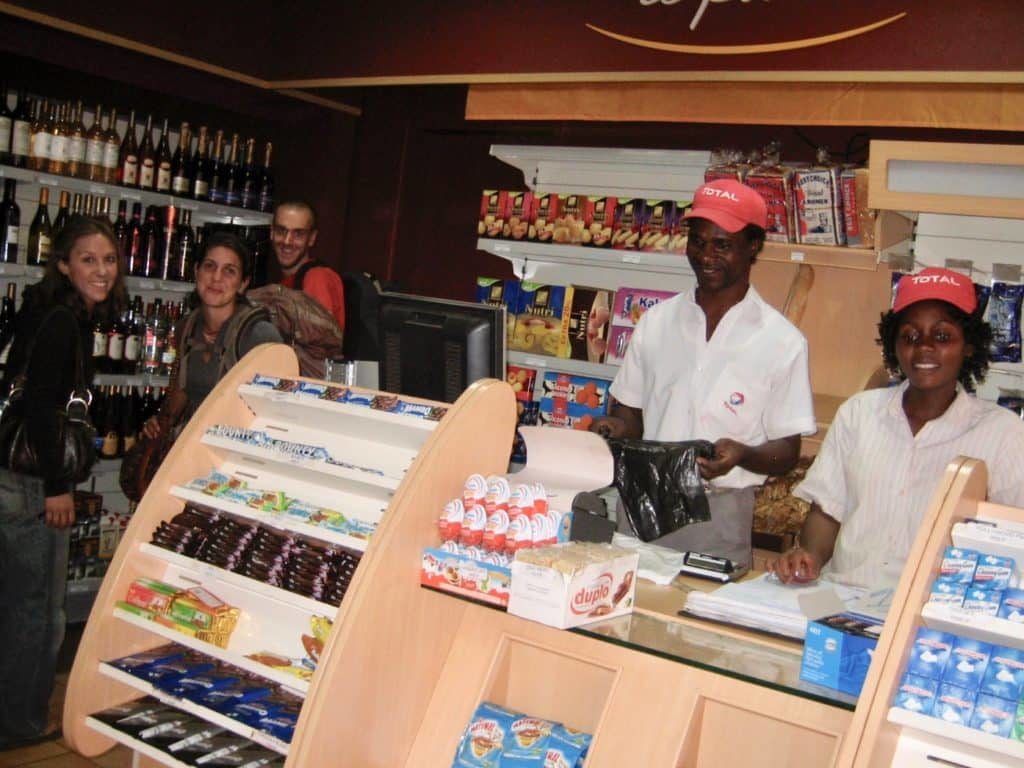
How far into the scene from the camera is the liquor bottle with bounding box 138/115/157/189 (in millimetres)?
5652

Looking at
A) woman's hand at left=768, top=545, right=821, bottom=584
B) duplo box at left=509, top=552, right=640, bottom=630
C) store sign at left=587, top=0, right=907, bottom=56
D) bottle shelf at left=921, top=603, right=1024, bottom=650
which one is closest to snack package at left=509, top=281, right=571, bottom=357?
store sign at left=587, top=0, right=907, bottom=56

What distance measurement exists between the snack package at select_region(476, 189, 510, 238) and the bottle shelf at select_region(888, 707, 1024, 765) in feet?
12.4

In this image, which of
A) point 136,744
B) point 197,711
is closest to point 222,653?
point 197,711

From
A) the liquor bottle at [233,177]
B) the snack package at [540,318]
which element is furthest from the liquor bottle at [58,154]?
the snack package at [540,318]

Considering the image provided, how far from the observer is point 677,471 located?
287 centimetres

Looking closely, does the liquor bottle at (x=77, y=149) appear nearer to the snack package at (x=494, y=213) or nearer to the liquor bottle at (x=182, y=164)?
the liquor bottle at (x=182, y=164)

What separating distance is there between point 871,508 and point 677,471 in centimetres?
49

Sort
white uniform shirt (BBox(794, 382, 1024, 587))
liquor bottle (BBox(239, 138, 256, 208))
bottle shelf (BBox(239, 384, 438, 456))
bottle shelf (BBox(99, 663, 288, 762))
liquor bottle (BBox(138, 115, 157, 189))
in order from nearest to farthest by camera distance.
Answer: bottle shelf (BBox(99, 663, 288, 762))
bottle shelf (BBox(239, 384, 438, 456))
white uniform shirt (BBox(794, 382, 1024, 587))
liquor bottle (BBox(138, 115, 157, 189))
liquor bottle (BBox(239, 138, 256, 208))

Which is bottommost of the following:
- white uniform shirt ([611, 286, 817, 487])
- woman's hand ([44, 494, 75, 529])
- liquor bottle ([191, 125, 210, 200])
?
woman's hand ([44, 494, 75, 529])

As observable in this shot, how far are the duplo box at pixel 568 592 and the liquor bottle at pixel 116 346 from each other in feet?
13.3

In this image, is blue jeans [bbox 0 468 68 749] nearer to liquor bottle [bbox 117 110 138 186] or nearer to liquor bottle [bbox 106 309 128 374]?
liquor bottle [bbox 106 309 128 374]

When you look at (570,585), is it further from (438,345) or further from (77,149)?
(77,149)

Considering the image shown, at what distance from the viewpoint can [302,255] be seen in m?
5.05

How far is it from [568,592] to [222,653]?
870 millimetres
